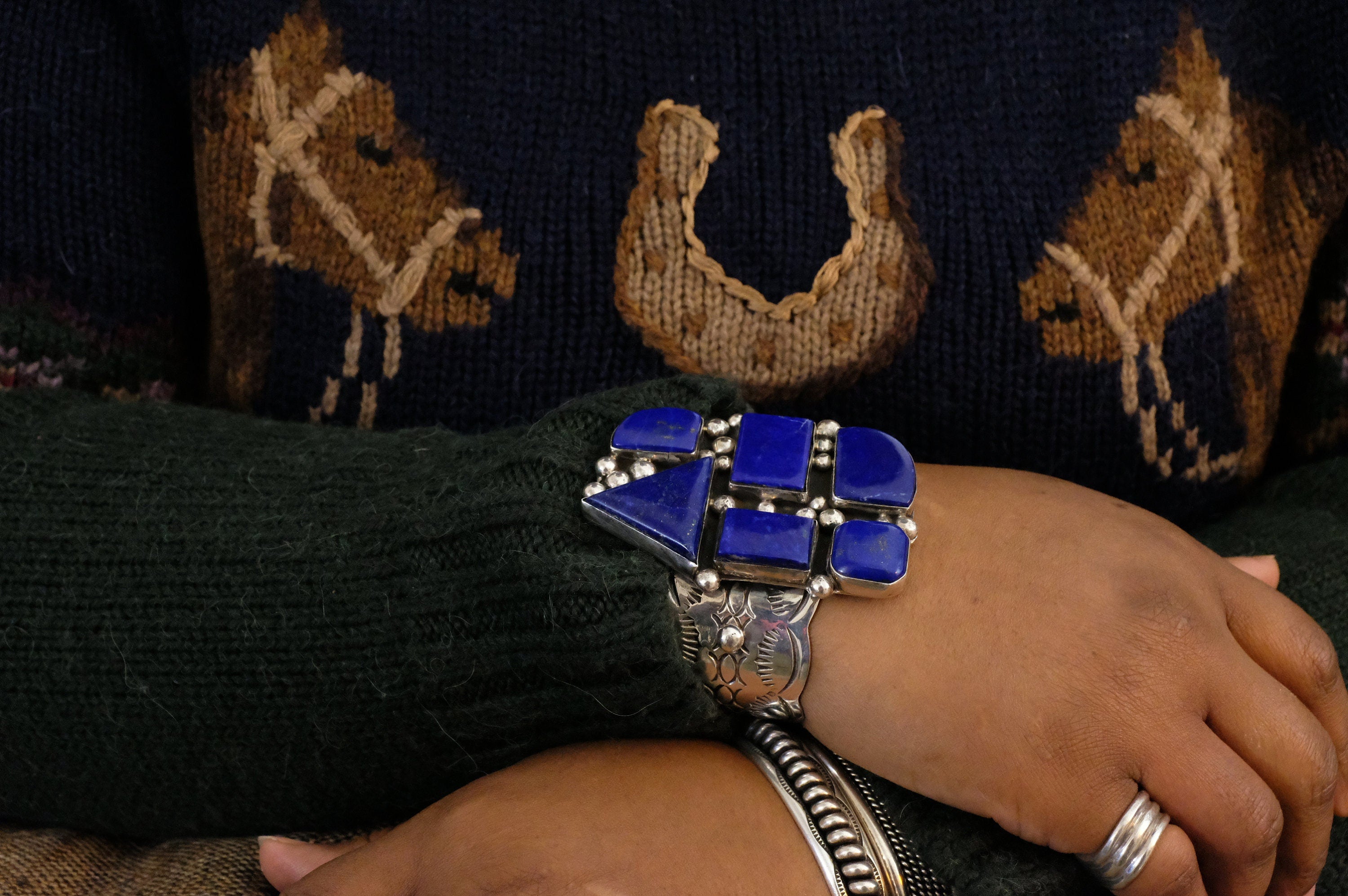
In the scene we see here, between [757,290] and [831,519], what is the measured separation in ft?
0.89

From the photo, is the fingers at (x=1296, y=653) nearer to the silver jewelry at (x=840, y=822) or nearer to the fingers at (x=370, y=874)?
the silver jewelry at (x=840, y=822)

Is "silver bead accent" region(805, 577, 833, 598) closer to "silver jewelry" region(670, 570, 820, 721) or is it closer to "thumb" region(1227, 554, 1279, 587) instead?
"silver jewelry" region(670, 570, 820, 721)

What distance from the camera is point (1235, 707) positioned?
571mm

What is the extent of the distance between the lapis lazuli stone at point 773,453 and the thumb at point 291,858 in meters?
0.37

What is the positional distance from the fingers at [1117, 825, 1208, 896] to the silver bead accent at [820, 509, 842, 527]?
263 mm

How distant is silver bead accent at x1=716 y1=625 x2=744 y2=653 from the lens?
58 centimetres

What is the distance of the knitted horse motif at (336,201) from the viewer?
773 mm

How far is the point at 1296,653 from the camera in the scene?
60 cm

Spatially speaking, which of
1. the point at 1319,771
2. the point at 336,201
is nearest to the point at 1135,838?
the point at 1319,771

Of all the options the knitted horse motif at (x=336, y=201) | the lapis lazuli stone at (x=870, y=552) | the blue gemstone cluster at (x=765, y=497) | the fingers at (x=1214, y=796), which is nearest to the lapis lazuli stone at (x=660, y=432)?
the blue gemstone cluster at (x=765, y=497)

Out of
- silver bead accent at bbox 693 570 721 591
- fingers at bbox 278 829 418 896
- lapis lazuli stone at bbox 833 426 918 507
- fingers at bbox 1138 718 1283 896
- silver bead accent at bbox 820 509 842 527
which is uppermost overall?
lapis lazuli stone at bbox 833 426 918 507

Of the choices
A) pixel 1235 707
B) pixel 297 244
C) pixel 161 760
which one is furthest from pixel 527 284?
pixel 1235 707

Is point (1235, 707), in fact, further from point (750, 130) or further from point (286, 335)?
point (286, 335)

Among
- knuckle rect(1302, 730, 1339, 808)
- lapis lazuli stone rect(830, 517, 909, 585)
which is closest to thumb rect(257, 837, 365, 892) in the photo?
lapis lazuli stone rect(830, 517, 909, 585)
